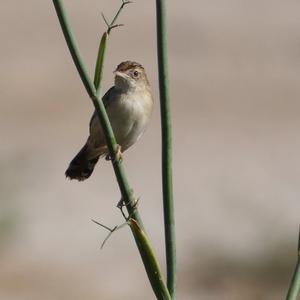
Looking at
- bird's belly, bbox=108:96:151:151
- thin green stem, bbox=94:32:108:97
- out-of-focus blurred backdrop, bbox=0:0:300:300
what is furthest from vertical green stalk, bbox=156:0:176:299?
out-of-focus blurred backdrop, bbox=0:0:300:300

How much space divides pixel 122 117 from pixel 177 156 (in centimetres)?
912

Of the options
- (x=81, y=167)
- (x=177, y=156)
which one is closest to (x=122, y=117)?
(x=81, y=167)

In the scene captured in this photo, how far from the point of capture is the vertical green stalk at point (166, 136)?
9.93 ft

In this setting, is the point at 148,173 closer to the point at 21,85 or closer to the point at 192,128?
the point at 192,128

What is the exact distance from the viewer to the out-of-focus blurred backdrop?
1253 centimetres

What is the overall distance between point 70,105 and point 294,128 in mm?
3566

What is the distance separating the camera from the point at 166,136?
311cm

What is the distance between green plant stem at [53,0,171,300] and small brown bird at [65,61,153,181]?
105 inches

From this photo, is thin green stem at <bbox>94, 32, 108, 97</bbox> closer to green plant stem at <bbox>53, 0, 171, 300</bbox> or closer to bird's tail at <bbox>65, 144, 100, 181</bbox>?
green plant stem at <bbox>53, 0, 171, 300</bbox>

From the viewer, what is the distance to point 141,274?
12477 millimetres

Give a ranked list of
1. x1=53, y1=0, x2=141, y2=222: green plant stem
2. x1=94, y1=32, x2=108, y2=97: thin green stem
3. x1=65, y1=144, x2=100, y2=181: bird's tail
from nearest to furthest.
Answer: x1=53, y1=0, x2=141, y2=222: green plant stem
x1=94, y1=32, x2=108, y2=97: thin green stem
x1=65, y1=144, x2=100, y2=181: bird's tail

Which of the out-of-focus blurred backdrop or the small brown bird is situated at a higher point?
the small brown bird

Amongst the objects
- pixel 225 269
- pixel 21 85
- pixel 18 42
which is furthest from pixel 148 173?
pixel 18 42

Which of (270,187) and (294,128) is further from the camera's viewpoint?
(294,128)
